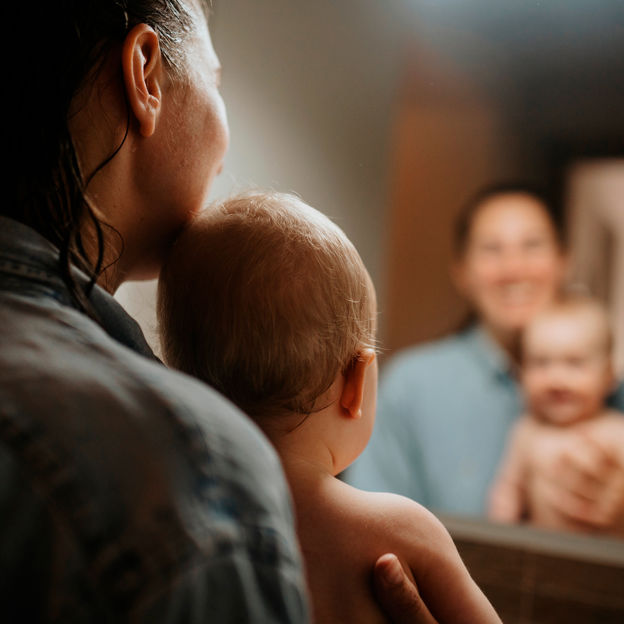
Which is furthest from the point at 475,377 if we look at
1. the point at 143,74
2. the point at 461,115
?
the point at 143,74

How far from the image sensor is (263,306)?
549 millimetres

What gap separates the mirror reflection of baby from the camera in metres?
1.85

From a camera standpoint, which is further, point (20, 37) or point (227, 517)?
point (20, 37)

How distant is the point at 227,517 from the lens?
0.98 ft

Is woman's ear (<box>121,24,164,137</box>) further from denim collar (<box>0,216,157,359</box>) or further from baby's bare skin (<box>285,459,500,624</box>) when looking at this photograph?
baby's bare skin (<box>285,459,500,624</box>)

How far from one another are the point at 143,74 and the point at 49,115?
8 centimetres

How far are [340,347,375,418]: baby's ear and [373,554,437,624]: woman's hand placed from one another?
121 mm

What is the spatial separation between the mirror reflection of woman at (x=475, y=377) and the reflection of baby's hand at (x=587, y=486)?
154mm

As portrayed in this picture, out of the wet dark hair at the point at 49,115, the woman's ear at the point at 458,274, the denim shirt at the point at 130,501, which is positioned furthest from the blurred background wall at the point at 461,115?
the denim shirt at the point at 130,501

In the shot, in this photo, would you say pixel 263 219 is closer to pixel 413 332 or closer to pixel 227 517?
pixel 227 517

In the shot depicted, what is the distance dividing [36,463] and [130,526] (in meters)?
0.04

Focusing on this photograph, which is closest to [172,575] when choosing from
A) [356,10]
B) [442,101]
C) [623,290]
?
[356,10]

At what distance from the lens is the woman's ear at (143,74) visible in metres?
0.51

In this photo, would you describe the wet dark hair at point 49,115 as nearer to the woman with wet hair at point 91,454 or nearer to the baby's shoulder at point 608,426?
the woman with wet hair at point 91,454
